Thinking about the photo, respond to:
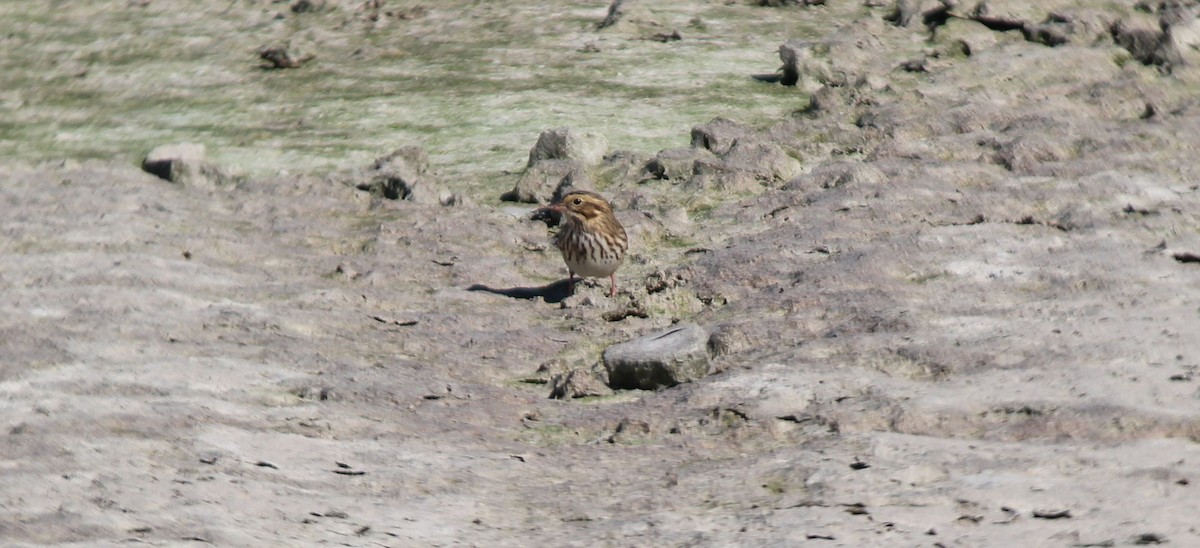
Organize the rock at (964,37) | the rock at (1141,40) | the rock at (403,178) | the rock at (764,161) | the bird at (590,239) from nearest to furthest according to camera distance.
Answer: the bird at (590,239), the rock at (403,178), the rock at (764,161), the rock at (1141,40), the rock at (964,37)

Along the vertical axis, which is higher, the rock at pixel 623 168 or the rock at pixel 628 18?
the rock at pixel 628 18

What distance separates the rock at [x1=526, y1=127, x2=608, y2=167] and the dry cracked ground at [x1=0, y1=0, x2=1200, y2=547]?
0.10 ft

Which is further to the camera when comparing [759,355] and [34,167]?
[34,167]

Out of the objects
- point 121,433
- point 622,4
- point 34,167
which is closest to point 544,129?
point 622,4

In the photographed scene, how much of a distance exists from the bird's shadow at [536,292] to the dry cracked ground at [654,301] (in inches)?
0.9

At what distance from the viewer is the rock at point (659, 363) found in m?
5.76

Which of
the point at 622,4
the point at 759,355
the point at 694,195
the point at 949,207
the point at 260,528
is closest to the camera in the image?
the point at 260,528

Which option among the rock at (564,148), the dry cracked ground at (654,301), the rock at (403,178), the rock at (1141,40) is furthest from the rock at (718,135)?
the rock at (1141,40)

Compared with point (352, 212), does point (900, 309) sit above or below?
above

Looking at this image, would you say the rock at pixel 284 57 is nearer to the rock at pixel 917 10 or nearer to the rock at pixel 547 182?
the rock at pixel 547 182

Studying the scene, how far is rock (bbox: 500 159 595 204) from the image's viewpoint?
8523mm

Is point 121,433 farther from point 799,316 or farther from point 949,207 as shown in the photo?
point 949,207

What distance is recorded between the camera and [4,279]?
6949mm

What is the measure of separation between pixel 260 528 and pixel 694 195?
449 centimetres
